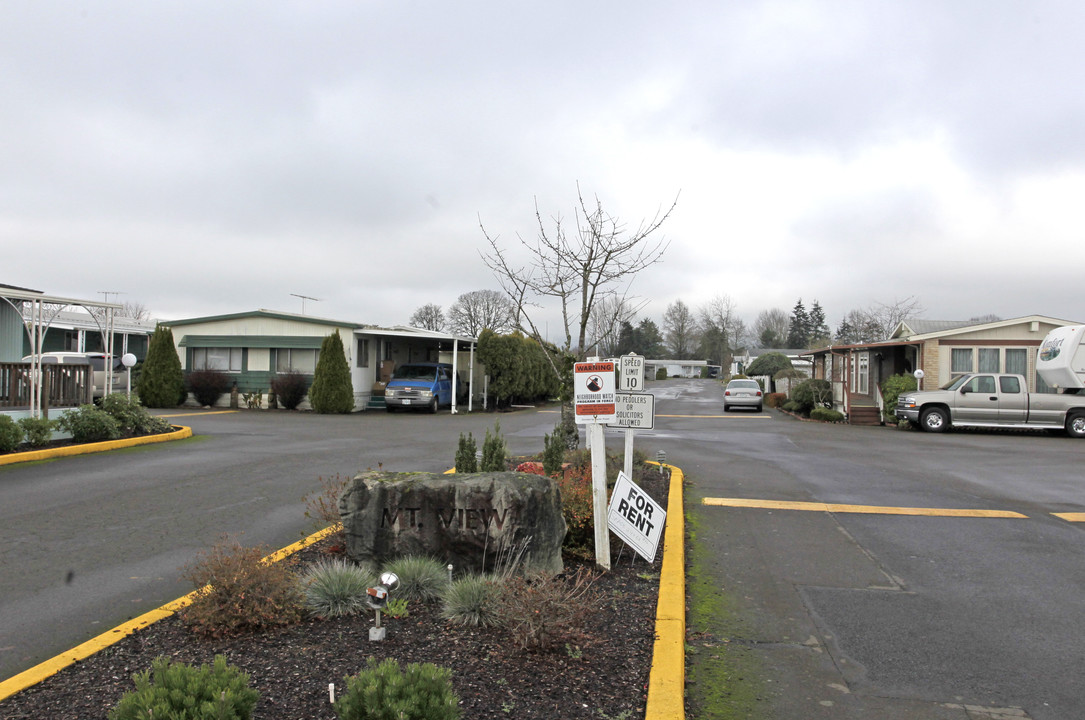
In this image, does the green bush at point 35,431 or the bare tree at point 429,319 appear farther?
the bare tree at point 429,319

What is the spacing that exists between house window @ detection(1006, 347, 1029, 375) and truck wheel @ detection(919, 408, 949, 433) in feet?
14.4

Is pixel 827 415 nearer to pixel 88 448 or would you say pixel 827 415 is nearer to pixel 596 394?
pixel 88 448

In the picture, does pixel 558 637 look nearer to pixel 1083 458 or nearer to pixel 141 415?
pixel 141 415

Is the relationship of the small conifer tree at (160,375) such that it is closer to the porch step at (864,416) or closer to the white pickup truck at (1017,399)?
the porch step at (864,416)

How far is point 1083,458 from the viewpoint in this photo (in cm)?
1525

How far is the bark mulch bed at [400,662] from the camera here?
3396 mm

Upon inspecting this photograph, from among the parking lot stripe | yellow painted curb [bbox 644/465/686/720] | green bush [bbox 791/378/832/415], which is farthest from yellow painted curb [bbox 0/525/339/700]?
green bush [bbox 791/378/832/415]

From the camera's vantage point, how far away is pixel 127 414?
15164mm

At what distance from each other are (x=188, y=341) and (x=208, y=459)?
1806 centimetres

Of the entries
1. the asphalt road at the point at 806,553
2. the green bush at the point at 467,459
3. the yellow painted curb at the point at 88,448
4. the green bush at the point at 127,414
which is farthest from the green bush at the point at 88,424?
the green bush at the point at 467,459

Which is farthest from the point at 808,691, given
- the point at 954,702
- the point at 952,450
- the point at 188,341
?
the point at 188,341

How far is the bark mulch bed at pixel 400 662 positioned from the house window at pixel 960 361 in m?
23.2

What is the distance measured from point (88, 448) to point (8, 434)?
1562 millimetres

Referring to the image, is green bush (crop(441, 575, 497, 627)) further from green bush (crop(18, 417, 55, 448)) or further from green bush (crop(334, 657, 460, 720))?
green bush (crop(18, 417, 55, 448))
